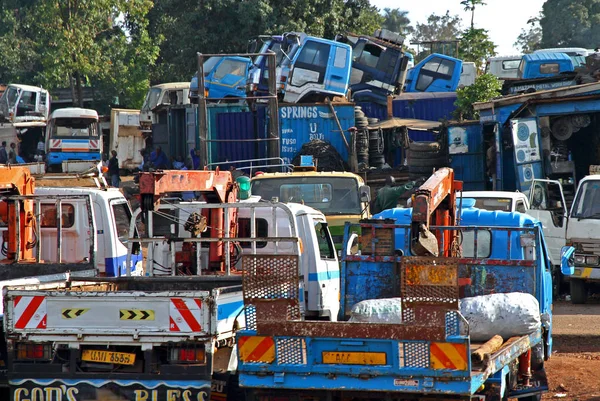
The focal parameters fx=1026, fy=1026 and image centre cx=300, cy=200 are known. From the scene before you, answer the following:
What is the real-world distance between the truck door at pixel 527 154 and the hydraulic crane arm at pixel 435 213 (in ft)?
42.7

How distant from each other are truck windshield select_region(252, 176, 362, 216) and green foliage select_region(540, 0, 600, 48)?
140 ft

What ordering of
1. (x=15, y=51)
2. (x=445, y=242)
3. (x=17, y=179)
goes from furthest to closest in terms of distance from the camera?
(x=15, y=51) → (x=17, y=179) → (x=445, y=242)

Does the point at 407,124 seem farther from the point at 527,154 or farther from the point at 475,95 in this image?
the point at 527,154

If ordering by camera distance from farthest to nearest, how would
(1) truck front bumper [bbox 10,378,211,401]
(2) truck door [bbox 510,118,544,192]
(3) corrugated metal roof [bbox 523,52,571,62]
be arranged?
(3) corrugated metal roof [bbox 523,52,571,62] < (2) truck door [bbox 510,118,544,192] < (1) truck front bumper [bbox 10,378,211,401]

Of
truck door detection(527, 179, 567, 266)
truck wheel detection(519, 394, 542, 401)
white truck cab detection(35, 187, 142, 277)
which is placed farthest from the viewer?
truck door detection(527, 179, 567, 266)

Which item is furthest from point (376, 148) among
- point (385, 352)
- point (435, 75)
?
point (385, 352)

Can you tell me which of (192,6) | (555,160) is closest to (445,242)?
(555,160)

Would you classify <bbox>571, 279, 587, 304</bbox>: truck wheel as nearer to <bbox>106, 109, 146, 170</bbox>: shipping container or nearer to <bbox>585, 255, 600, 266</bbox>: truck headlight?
<bbox>585, 255, 600, 266</bbox>: truck headlight

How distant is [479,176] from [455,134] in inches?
50.2

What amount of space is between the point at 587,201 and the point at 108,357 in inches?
398

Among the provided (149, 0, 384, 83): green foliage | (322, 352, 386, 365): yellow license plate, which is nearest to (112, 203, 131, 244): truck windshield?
(322, 352, 386, 365): yellow license plate

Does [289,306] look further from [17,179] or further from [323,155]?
[323,155]

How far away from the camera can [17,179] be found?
10977 millimetres

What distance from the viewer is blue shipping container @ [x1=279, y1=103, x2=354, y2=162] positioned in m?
26.8
